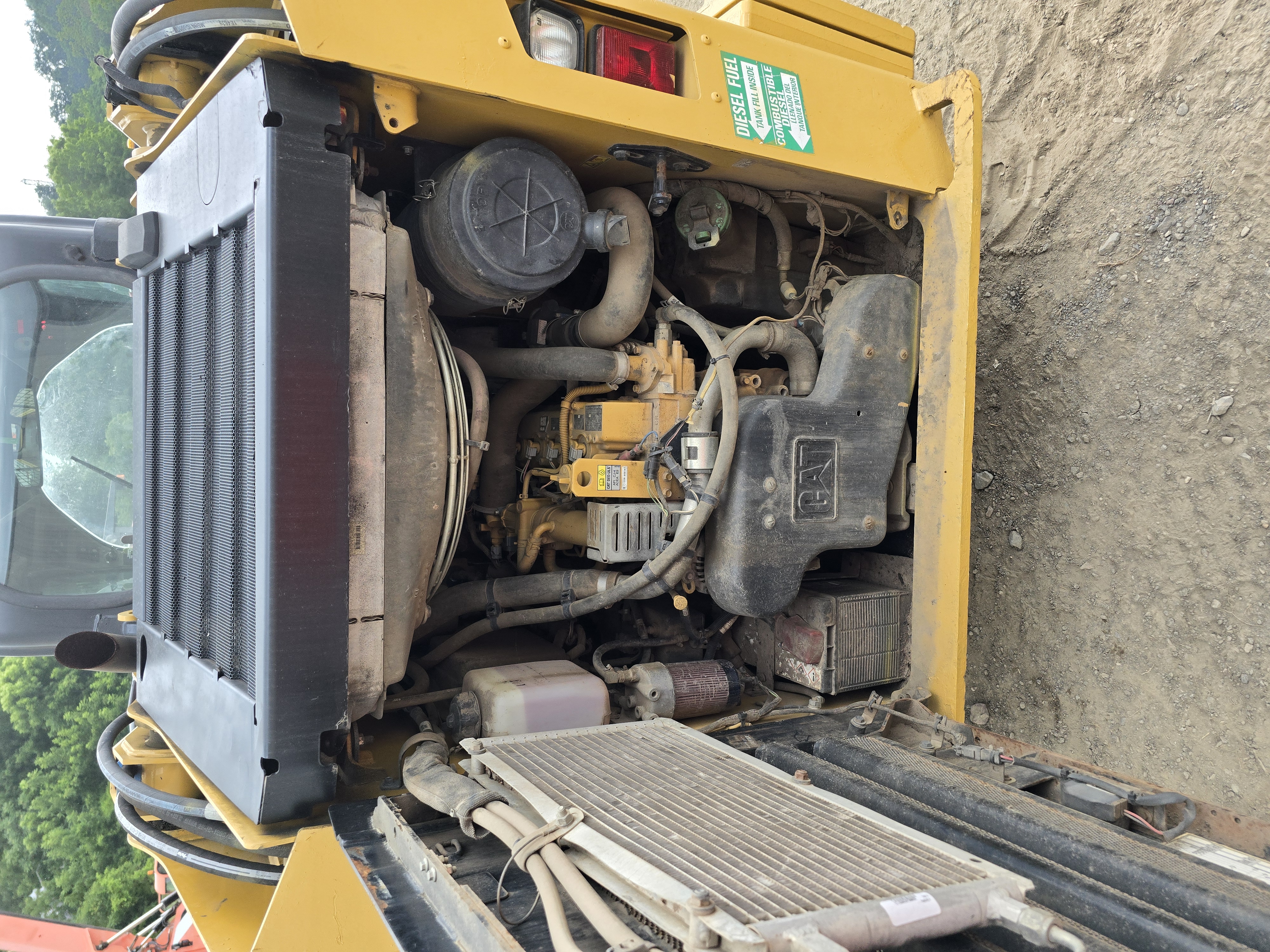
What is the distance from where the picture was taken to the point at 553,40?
167 centimetres

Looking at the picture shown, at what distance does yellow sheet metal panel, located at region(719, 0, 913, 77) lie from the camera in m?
2.07

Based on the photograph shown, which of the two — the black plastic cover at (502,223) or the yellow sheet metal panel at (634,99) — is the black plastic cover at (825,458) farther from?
the black plastic cover at (502,223)

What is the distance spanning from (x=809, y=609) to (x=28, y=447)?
3.10 metres

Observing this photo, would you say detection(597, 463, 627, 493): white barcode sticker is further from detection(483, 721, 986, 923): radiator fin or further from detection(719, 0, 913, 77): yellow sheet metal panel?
detection(719, 0, 913, 77): yellow sheet metal panel

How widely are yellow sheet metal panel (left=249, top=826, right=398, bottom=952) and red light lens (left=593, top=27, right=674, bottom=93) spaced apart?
1.57 meters

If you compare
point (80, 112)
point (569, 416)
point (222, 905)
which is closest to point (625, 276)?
point (569, 416)

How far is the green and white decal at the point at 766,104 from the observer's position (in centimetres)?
188

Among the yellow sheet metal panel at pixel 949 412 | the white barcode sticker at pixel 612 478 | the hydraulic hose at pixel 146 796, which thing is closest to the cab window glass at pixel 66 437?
the hydraulic hose at pixel 146 796

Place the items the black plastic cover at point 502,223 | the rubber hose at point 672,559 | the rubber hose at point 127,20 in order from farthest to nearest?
the rubber hose at point 672,559, the rubber hose at point 127,20, the black plastic cover at point 502,223

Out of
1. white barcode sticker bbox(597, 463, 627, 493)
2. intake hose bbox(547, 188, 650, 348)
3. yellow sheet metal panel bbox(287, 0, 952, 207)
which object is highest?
yellow sheet metal panel bbox(287, 0, 952, 207)

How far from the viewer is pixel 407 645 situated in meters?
1.72

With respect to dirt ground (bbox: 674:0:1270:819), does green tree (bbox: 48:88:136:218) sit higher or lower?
higher

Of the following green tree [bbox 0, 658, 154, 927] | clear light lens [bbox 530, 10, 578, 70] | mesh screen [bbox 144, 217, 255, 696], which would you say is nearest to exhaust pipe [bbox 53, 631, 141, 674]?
mesh screen [bbox 144, 217, 255, 696]

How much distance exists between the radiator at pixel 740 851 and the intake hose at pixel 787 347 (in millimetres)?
1057
